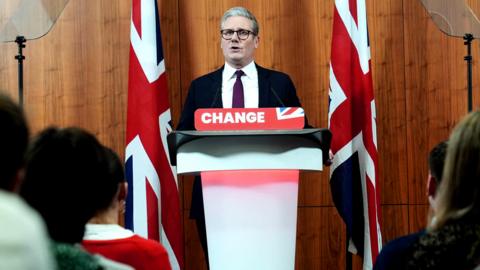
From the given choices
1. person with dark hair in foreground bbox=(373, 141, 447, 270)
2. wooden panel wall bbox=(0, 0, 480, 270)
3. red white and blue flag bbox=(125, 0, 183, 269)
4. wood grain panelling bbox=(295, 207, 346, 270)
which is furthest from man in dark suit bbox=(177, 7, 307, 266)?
person with dark hair in foreground bbox=(373, 141, 447, 270)

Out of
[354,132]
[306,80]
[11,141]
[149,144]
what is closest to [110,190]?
[11,141]

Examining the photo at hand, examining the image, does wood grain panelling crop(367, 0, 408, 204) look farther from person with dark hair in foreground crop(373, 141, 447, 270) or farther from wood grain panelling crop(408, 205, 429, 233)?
person with dark hair in foreground crop(373, 141, 447, 270)

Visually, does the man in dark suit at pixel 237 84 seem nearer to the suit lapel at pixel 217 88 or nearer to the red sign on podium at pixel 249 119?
the suit lapel at pixel 217 88

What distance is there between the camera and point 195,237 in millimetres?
5855

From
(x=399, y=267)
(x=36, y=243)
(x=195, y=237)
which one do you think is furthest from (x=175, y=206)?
(x=36, y=243)

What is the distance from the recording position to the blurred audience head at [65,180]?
1548mm

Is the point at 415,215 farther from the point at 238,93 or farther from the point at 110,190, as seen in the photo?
the point at 110,190

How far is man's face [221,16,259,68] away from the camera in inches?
192

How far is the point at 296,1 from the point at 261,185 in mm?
2604

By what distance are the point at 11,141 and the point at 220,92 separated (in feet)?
13.0

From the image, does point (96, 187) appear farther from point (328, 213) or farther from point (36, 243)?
point (328, 213)

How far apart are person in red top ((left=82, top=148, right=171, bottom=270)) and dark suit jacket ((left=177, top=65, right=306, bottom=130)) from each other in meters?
2.75

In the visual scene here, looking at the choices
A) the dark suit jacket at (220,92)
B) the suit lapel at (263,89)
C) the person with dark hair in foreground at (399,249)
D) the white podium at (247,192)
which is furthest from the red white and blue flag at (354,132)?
the person with dark hair in foreground at (399,249)

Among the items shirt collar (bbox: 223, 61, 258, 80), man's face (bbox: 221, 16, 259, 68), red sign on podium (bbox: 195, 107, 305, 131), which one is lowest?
red sign on podium (bbox: 195, 107, 305, 131)
